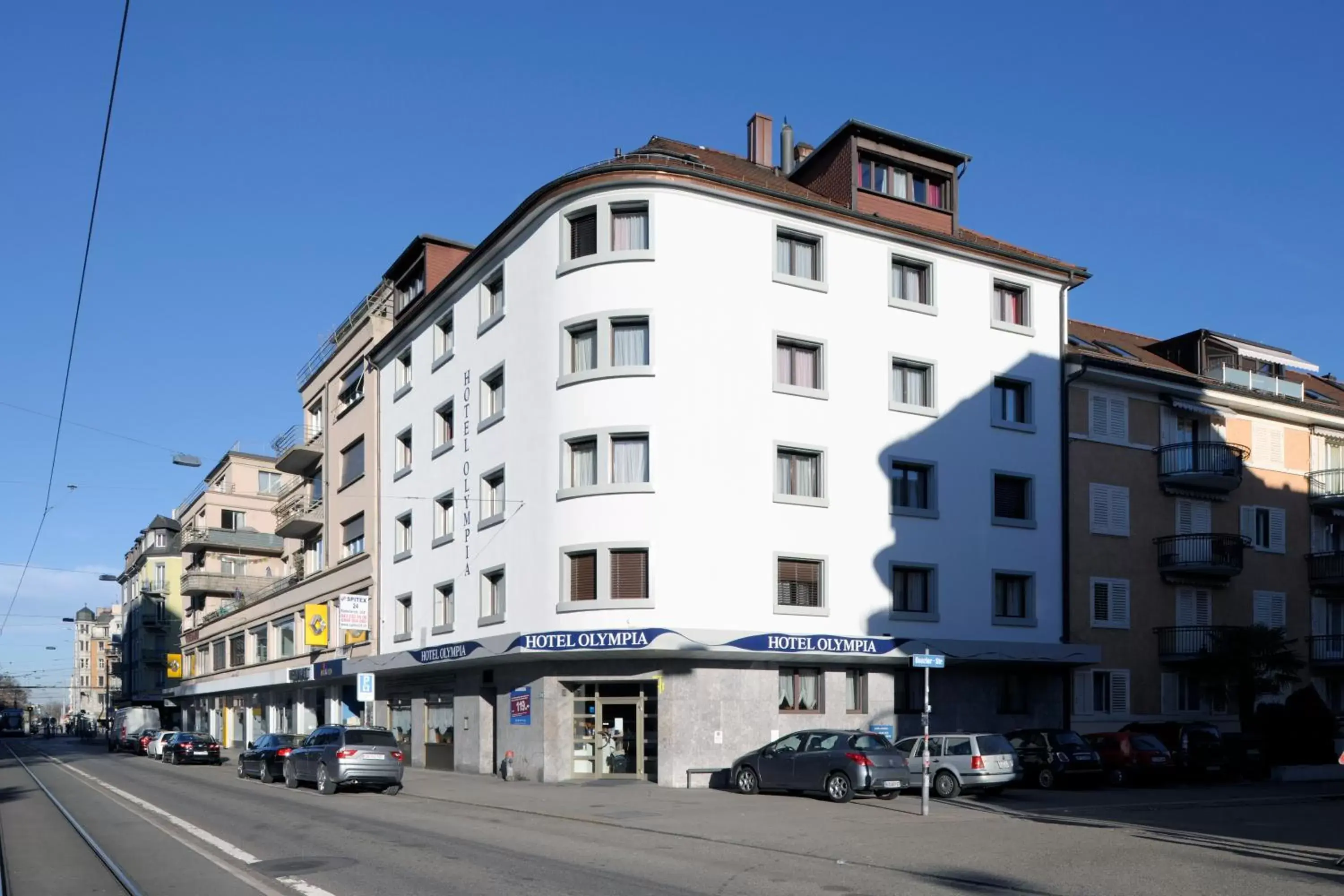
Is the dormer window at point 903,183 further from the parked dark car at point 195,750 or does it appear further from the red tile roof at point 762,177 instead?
the parked dark car at point 195,750

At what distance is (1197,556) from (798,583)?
14.2m

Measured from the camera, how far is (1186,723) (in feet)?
108

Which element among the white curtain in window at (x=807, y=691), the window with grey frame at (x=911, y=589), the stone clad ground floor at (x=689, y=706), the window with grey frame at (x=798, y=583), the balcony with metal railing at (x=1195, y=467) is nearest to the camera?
the stone clad ground floor at (x=689, y=706)

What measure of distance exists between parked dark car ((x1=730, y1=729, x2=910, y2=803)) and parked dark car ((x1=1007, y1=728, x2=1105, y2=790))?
4726 mm

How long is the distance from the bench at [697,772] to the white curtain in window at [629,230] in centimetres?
1291

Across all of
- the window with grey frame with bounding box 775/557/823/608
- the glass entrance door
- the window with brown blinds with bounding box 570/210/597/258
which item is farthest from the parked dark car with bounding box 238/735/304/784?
the window with brown blinds with bounding box 570/210/597/258

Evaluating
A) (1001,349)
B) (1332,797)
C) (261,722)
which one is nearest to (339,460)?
(261,722)

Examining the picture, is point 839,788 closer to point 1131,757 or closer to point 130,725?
point 1131,757

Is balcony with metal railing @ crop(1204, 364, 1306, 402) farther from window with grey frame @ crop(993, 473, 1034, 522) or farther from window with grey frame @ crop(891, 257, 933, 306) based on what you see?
window with grey frame @ crop(891, 257, 933, 306)

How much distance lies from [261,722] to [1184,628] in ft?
139

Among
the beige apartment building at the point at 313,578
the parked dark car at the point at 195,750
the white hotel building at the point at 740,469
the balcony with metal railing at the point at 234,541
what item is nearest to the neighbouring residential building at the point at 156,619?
the balcony with metal railing at the point at 234,541

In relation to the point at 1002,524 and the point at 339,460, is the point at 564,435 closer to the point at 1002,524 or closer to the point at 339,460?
the point at 1002,524

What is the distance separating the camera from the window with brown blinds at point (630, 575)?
30.3 m

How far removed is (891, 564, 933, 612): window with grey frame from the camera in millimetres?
33656
